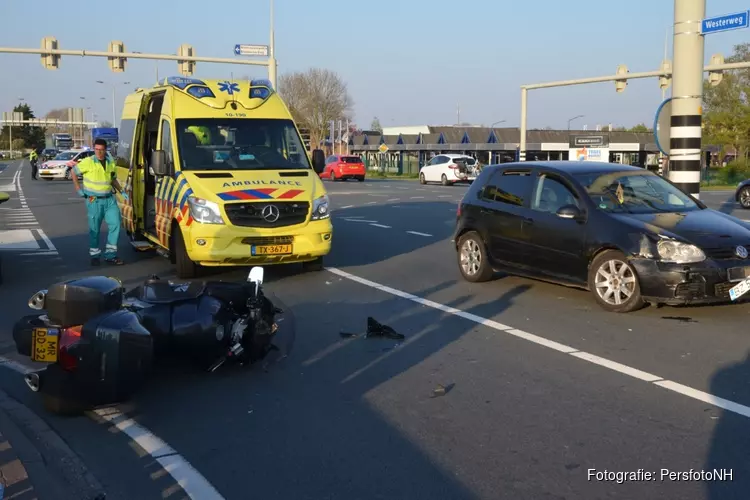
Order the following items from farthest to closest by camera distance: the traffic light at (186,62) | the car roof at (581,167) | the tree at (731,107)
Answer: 1. the tree at (731,107)
2. the traffic light at (186,62)
3. the car roof at (581,167)

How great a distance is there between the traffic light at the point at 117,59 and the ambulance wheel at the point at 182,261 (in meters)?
25.2

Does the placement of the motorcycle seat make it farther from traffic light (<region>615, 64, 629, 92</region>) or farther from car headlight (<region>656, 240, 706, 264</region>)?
traffic light (<region>615, 64, 629, 92</region>)

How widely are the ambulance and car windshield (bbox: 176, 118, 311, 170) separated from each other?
0.01m

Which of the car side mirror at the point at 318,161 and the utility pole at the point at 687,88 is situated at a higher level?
the utility pole at the point at 687,88

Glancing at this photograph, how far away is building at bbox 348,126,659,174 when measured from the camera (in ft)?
213

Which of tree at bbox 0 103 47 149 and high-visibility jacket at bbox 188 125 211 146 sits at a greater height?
tree at bbox 0 103 47 149

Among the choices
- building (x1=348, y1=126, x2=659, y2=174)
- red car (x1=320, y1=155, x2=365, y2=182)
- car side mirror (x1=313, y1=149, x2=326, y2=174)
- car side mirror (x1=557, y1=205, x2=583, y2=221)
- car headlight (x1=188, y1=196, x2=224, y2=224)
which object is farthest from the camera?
building (x1=348, y1=126, x2=659, y2=174)

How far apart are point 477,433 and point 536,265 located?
4.71m

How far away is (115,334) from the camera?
5.24 m

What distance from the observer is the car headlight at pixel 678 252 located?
799cm

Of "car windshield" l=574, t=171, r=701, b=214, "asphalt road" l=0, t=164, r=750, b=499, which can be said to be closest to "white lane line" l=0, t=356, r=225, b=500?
"asphalt road" l=0, t=164, r=750, b=499

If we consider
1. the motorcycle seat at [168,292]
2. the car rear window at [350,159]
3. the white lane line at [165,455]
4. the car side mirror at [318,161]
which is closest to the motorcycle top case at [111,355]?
the white lane line at [165,455]

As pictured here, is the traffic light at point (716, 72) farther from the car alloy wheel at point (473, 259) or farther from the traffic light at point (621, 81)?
the car alloy wheel at point (473, 259)

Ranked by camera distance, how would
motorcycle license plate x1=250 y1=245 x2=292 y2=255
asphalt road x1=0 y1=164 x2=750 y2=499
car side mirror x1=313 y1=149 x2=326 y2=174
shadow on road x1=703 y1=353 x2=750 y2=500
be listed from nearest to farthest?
shadow on road x1=703 y1=353 x2=750 y2=500, asphalt road x1=0 y1=164 x2=750 y2=499, motorcycle license plate x1=250 y1=245 x2=292 y2=255, car side mirror x1=313 y1=149 x2=326 y2=174
